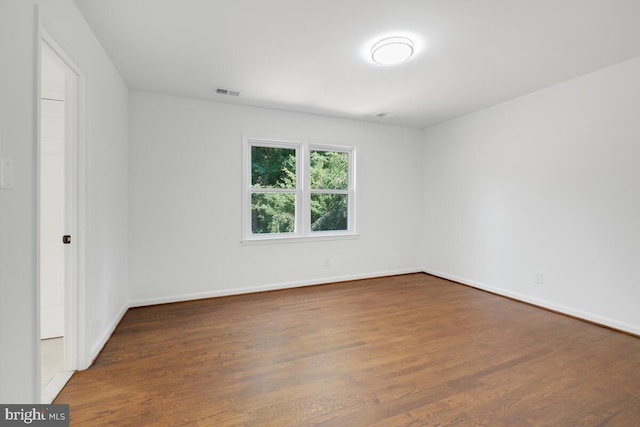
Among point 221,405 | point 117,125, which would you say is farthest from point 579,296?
point 117,125

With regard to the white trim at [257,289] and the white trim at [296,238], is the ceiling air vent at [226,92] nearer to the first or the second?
the white trim at [296,238]

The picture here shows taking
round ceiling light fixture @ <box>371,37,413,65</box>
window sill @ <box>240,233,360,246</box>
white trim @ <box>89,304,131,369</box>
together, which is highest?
round ceiling light fixture @ <box>371,37,413,65</box>

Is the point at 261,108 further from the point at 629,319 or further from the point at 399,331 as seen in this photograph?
the point at 629,319

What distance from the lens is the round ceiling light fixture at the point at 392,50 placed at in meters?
2.41

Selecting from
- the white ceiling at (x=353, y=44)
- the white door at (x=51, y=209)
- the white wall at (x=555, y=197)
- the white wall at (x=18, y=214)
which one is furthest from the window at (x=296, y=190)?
the white wall at (x=18, y=214)

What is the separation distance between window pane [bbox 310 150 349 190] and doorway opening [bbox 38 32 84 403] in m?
2.90

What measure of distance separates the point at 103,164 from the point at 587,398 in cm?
392

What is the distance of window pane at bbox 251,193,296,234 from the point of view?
13.7 feet

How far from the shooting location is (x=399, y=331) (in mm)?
2846

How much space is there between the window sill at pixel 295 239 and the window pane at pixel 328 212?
17cm

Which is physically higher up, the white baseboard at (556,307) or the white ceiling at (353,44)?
Answer: the white ceiling at (353,44)

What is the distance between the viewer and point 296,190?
4.39m

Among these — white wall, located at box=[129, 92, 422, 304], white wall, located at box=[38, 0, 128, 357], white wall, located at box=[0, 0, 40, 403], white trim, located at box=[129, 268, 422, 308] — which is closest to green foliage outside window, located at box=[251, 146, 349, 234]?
white wall, located at box=[129, 92, 422, 304]

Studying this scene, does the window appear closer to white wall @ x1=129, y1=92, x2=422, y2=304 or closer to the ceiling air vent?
white wall @ x1=129, y1=92, x2=422, y2=304
